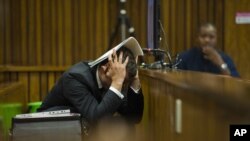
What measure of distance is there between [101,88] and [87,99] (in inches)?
5.8

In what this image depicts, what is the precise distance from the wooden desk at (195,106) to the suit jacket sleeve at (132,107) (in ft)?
0.21

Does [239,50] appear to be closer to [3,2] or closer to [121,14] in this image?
[121,14]

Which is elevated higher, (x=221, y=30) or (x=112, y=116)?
(x=221, y=30)

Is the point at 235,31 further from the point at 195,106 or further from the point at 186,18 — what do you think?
the point at 195,106

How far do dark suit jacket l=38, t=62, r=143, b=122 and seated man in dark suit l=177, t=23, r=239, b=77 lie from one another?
1.12 meters

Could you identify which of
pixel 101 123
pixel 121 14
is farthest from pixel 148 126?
pixel 121 14

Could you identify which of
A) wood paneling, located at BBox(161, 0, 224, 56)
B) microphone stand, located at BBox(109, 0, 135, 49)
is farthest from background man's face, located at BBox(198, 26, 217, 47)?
microphone stand, located at BBox(109, 0, 135, 49)

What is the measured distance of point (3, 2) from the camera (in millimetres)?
4109

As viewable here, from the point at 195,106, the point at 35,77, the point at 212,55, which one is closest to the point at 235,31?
the point at 212,55

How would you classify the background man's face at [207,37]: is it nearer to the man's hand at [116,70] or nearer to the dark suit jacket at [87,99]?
the dark suit jacket at [87,99]

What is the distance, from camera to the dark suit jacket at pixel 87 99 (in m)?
1.86

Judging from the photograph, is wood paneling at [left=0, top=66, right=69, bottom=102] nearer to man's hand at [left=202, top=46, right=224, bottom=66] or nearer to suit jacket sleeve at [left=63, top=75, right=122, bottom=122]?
man's hand at [left=202, top=46, right=224, bottom=66]

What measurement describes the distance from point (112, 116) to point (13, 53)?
8.03 feet

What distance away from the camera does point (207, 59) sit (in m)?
3.19
